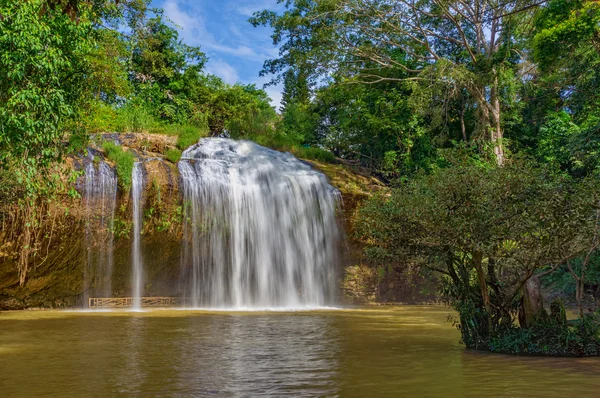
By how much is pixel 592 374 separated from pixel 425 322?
7313 mm

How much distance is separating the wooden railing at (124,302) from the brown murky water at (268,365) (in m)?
7.51

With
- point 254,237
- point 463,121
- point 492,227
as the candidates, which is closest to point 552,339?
point 492,227

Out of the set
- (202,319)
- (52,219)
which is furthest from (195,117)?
(202,319)

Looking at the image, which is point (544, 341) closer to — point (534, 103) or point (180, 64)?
point (534, 103)

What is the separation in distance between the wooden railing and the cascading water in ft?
2.98

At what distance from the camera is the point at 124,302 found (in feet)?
65.3

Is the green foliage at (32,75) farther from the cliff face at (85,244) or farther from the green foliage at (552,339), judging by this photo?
the green foliage at (552,339)

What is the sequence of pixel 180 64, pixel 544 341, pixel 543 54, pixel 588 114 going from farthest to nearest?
pixel 180 64 < pixel 588 114 < pixel 543 54 < pixel 544 341

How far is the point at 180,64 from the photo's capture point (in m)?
33.6

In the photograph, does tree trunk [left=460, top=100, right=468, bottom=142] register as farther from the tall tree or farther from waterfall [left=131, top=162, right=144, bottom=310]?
waterfall [left=131, top=162, right=144, bottom=310]

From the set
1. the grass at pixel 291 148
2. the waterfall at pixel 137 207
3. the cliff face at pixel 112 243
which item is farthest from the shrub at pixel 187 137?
the waterfall at pixel 137 207

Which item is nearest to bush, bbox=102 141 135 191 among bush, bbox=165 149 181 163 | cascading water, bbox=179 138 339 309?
bush, bbox=165 149 181 163

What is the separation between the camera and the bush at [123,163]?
18984 mm

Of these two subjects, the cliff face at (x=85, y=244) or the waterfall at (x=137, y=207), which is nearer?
the cliff face at (x=85, y=244)
